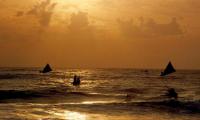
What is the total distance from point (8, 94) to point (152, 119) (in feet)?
81.1

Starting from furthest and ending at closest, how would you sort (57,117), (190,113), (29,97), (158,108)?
(29,97), (158,108), (190,113), (57,117)

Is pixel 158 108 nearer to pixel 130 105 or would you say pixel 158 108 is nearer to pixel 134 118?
pixel 130 105

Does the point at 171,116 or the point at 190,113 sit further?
the point at 190,113

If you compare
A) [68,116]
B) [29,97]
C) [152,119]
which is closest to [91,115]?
[68,116]

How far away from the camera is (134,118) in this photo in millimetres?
28422

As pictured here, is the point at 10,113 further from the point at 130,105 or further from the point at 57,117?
the point at 130,105

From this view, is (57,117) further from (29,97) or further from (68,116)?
(29,97)

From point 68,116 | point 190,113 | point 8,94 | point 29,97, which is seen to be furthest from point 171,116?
point 8,94

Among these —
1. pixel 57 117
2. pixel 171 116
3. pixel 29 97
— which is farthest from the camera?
pixel 29 97

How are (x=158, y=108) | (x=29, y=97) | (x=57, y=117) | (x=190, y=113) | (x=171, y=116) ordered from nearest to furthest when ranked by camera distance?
(x=57, y=117) < (x=171, y=116) < (x=190, y=113) < (x=158, y=108) < (x=29, y=97)

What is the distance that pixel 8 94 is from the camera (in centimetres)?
4872

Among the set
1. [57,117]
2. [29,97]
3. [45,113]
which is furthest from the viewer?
[29,97]

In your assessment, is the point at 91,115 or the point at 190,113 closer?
the point at 91,115

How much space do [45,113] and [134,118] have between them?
599 cm
